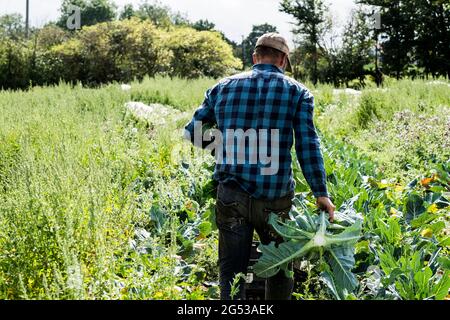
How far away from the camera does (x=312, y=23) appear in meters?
32.1

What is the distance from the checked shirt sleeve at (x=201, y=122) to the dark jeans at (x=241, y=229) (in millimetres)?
335

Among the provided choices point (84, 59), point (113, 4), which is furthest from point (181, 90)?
point (113, 4)

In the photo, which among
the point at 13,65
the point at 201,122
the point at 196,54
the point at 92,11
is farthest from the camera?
the point at 92,11

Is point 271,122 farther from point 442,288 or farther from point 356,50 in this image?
point 356,50

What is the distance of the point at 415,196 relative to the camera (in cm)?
383

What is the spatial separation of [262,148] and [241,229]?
479mm

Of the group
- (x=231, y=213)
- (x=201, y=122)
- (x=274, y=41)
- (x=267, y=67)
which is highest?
(x=274, y=41)

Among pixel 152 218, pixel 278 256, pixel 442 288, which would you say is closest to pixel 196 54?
pixel 152 218

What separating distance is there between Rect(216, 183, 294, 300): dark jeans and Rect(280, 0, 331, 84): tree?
29681 millimetres

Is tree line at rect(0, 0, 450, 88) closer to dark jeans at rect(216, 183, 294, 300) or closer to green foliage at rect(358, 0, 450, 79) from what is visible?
green foliage at rect(358, 0, 450, 79)

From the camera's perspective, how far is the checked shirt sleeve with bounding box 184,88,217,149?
3.04 m

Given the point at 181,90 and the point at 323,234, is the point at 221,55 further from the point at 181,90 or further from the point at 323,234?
the point at 323,234

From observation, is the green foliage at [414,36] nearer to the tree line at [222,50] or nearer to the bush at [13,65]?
the tree line at [222,50]

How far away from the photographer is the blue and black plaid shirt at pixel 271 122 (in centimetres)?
276
